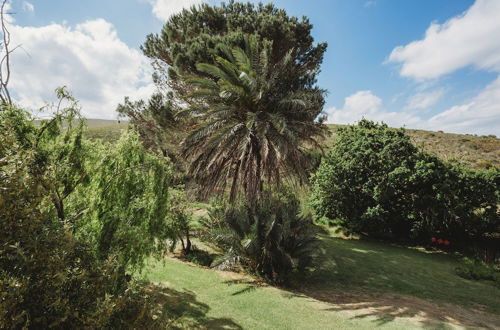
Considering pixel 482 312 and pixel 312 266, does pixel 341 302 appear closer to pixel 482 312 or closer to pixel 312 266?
pixel 312 266

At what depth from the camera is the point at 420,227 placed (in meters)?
18.8

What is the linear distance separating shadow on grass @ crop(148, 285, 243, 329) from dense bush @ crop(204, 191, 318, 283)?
2.15 meters

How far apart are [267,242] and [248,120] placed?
530 cm

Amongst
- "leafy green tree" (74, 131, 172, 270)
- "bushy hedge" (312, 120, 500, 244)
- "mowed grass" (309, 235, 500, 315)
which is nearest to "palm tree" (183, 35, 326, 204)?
"mowed grass" (309, 235, 500, 315)

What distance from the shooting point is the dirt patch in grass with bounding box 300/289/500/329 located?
7.91m

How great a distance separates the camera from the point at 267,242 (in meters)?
10.6

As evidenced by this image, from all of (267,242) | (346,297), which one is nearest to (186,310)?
(267,242)

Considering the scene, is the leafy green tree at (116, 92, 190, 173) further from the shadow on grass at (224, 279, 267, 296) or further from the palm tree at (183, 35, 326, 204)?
the shadow on grass at (224, 279, 267, 296)

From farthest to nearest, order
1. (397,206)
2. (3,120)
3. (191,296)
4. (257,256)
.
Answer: (397,206), (257,256), (191,296), (3,120)

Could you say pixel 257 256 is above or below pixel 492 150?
below

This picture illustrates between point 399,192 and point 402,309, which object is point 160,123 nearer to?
point 402,309

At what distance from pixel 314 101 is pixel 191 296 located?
10.5 metres

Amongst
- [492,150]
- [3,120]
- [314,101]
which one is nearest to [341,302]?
[314,101]

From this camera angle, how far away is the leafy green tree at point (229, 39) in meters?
14.0
